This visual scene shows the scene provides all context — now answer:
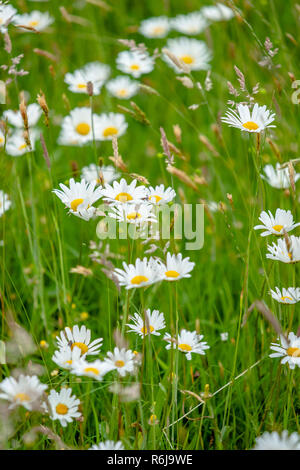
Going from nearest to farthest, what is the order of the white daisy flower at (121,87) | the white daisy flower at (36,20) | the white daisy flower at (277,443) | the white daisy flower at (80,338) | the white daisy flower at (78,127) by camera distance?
the white daisy flower at (277,443) < the white daisy flower at (80,338) < the white daisy flower at (78,127) < the white daisy flower at (36,20) < the white daisy flower at (121,87)

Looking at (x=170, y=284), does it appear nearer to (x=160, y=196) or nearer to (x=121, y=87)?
(x=160, y=196)

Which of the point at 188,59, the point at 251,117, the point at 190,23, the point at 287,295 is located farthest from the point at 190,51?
the point at 287,295

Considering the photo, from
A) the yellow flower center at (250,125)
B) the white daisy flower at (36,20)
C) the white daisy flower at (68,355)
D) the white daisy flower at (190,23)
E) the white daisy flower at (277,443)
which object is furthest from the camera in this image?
the white daisy flower at (190,23)

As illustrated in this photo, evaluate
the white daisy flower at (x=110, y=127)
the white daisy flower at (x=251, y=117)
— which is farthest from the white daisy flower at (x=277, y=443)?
the white daisy flower at (x=110, y=127)

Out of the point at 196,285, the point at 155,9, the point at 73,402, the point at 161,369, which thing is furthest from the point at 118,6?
the point at 73,402

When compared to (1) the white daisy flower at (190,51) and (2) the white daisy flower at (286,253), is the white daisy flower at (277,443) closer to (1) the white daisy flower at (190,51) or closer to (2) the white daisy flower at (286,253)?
(2) the white daisy flower at (286,253)
